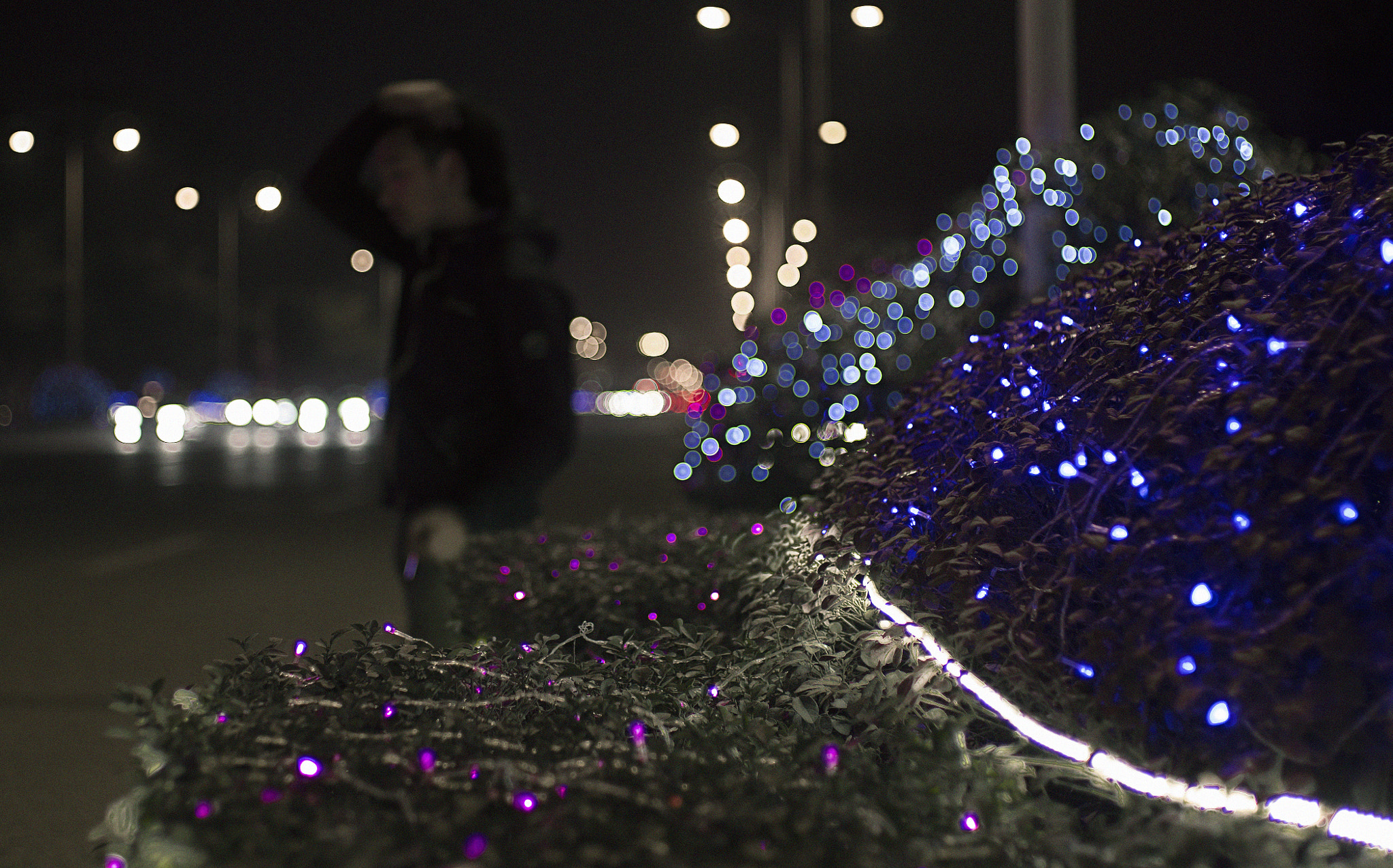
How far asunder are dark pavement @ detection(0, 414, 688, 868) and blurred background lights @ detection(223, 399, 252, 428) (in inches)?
990

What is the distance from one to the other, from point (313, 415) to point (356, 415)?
2405mm

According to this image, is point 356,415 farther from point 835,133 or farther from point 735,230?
point 835,133

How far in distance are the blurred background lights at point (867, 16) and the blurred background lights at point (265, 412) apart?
39.0 metres

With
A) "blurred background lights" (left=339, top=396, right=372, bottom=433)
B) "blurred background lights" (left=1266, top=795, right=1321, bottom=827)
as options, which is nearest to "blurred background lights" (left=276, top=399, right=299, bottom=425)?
"blurred background lights" (left=339, top=396, right=372, bottom=433)

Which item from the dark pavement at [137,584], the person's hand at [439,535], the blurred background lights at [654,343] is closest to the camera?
the person's hand at [439,535]

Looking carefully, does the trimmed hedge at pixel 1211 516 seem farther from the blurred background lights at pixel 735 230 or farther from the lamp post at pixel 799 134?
the blurred background lights at pixel 735 230

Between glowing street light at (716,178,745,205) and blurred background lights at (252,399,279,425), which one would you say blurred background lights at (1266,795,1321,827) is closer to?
glowing street light at (716,178,745,205)

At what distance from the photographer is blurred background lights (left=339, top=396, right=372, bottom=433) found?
53656mm

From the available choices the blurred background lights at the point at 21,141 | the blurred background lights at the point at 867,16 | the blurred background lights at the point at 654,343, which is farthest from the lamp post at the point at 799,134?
the blurred background lights at the point at 654,343

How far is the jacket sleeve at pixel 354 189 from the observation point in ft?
15.3

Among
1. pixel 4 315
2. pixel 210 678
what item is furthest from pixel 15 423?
pixel 210 678

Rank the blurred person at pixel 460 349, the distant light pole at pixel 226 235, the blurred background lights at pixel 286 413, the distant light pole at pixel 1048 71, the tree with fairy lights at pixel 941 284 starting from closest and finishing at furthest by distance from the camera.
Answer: the blurred person at pixel 460 349 → the tree with fairy lights at pixel 941 284 → the distant light pole at pixel 1048 71 → the distant light pole at pixel 226 235 → the blurred background lights at pixel 286 413

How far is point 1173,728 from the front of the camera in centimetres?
239

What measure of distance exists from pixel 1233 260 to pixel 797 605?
1.14 metres
